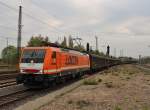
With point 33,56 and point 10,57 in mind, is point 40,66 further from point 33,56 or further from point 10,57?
point 10,57

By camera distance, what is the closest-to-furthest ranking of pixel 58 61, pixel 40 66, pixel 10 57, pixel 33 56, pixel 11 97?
pixel 11 97
pixel 40 66
pixel 33 56
pixel 58 61
pixel 10 57

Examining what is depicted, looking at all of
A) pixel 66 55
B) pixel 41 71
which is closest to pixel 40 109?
pixel 41 71

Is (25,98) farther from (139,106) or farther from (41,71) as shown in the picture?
(139,106)

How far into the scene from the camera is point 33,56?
63.5ft

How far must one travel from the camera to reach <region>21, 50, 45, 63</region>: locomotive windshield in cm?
1897

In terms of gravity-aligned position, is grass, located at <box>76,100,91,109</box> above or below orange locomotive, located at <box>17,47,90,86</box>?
below

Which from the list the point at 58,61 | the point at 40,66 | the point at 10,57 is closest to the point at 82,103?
the point at 40,66

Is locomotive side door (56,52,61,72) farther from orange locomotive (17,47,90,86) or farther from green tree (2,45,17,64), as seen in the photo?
green tree (2,45,17,64)

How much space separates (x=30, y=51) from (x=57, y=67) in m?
2.28

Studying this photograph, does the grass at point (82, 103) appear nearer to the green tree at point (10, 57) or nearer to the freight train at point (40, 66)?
the freight train at point (40, 66)

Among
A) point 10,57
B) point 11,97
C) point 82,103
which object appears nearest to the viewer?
point 82,103

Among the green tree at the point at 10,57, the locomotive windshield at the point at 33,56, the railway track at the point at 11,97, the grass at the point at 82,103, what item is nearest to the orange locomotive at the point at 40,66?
the locomotive windshield at the point at 33,56

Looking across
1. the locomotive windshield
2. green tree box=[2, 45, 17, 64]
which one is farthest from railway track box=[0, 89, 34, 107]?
green tree box=[2, 45, 17, 64]

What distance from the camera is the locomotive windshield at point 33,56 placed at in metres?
19.0
